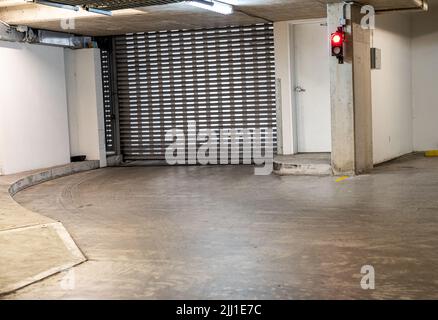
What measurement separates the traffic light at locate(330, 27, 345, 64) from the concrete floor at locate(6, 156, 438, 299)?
199cm

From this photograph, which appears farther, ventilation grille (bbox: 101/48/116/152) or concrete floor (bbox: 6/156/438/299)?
ventilation grille (bbox: 101/48/116/152)

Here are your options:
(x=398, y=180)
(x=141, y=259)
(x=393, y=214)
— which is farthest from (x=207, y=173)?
(x=141, y=259)

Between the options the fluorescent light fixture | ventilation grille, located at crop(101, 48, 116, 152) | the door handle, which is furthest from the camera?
ventilation grille, located at crop(101, 48, 116, 152)

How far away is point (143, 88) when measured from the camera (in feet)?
45.8

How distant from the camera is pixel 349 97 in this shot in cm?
1073

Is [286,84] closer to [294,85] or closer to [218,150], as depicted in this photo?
[294,85]

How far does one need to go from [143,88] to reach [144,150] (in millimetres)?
1322

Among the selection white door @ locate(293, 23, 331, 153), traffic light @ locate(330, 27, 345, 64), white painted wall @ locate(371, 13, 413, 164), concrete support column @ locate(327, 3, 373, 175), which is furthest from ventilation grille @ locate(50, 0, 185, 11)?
white painted wall @ locate(371, 13, 413, 164)

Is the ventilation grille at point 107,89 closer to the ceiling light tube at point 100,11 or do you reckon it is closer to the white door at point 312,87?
the ceiling light tube at point 100,11

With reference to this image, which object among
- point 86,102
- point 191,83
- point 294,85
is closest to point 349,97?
point 294,85

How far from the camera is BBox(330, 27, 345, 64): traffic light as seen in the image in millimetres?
10414

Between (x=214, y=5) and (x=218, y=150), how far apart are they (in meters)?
4.18

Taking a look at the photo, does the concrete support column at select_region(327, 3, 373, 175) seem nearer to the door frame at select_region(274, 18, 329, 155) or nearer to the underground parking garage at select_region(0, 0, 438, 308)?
the underground parking garage at select_region(0, 0, 438, 308)

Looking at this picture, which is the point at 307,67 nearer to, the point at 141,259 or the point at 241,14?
the point at 241,14
